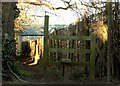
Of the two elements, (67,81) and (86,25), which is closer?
(67,81)

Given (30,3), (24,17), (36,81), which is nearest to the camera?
(36,81)

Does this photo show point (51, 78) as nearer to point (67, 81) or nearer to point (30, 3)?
point (67, 81)

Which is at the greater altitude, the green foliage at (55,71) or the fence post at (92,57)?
the fence post at (92,57)

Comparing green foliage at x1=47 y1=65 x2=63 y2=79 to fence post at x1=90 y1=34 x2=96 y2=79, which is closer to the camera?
fence post at x1=90 y1=34 x2=96 y2=79

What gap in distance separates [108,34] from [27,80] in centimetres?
232

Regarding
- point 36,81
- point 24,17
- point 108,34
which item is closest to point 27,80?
point 36,81

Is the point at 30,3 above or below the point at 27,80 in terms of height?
above

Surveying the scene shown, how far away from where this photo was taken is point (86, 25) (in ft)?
28.7

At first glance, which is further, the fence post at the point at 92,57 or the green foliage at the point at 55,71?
the green foliage at the point at 55,71

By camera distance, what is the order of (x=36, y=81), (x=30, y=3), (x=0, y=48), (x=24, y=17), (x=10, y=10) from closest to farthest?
(x=36, y=81), (x=0, y=48), (x=10, y=10), (x=30, y=3), (x=24, y=17)

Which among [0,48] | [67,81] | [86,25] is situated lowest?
[67,81]

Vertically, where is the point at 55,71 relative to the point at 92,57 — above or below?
below

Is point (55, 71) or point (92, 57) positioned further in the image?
point (55, 71)

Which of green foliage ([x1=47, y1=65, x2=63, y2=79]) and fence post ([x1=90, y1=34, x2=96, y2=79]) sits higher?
fence post ([x1=90, y1=34, x2=96, y2=79])
